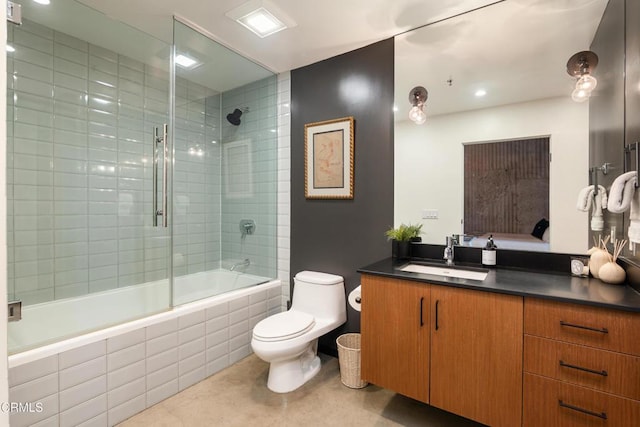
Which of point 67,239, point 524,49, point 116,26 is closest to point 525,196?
point 524,49

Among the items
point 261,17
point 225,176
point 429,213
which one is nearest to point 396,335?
point 429,213

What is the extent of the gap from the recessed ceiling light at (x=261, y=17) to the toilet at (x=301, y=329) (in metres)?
1.80

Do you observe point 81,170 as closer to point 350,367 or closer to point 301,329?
point 301,329

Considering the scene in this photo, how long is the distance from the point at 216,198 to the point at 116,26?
1554mm

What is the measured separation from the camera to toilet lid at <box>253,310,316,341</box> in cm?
193

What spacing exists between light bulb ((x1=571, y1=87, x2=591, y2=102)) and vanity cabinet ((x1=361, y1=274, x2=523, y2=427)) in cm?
116

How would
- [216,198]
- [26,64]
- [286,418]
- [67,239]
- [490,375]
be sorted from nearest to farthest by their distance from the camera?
1. [490,375]
2. [286,418]
3. [26,64]
4. [67,239]
5. [216,198]

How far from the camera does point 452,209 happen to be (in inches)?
81.1

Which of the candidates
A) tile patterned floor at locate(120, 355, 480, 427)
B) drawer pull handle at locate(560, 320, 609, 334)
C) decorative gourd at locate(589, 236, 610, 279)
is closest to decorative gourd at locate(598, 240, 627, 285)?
decorative gourd at locate(589, 236, 610, 279)

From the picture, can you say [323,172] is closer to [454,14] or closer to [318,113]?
[318,113]

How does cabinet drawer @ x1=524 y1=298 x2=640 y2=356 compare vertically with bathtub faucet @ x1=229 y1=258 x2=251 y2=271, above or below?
above

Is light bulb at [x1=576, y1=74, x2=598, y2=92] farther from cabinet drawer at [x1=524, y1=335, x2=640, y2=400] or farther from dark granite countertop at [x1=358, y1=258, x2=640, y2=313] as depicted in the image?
cabinet drawer at [x1=524, y1=335, x2=640, y2=400]

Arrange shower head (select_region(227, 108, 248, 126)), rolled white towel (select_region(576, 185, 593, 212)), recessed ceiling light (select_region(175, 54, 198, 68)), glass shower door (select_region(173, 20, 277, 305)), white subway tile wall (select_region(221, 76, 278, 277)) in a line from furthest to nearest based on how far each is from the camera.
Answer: shower head (select_region(227, 108, 248, 126)) < white subway tile wall (select_region(221, 76, 278, 277)) < glass shower door (select_region(173, 20, 277, 305)) < recessed ceiling light (select_region(175, 54, 198, 68)) < rolled white towel (select_region(576, 185, 593, 212))

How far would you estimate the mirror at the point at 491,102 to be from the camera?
170cm
